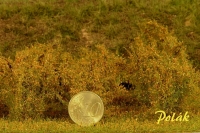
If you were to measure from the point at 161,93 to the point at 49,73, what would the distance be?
2689mm

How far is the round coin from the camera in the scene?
12375mm

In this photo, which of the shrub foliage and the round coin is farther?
the shrub foliage

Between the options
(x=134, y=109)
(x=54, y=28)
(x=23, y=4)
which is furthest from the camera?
(x=23, y=4)

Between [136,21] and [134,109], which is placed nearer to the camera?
[134,109]

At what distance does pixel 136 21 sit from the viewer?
2428cm

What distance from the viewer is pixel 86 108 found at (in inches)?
488

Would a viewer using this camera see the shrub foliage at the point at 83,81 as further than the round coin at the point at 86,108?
Yes

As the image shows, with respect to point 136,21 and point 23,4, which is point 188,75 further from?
point 23,4

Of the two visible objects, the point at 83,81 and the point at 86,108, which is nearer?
the point at 86,108

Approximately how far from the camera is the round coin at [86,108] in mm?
12375

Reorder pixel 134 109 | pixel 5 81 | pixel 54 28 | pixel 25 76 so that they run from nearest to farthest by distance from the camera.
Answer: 1. pixel 25 76
2. pixel 5 81
3. pixel 134 109
4. pixel 54 28

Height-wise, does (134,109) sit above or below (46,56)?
below

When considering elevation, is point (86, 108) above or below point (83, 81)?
below

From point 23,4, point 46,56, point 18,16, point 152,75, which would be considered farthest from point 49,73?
point 23,4
